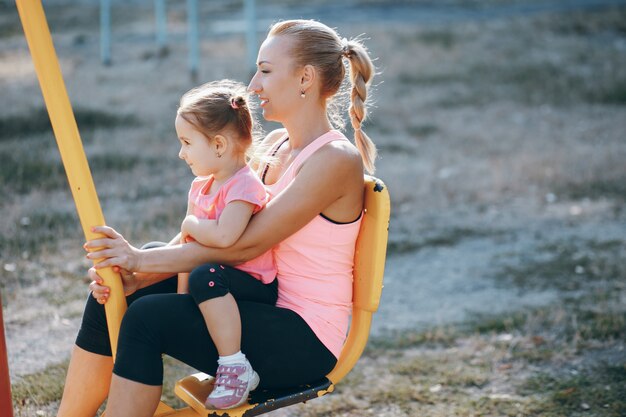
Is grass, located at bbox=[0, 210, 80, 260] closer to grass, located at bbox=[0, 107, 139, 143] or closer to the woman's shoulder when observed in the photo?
grass, located at bbox=[0, 107, 139, 143]

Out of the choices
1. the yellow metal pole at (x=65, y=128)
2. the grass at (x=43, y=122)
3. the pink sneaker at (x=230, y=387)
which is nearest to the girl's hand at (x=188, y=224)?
the yellow metal pole at (x=65, y=128)

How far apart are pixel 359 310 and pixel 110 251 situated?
84cm

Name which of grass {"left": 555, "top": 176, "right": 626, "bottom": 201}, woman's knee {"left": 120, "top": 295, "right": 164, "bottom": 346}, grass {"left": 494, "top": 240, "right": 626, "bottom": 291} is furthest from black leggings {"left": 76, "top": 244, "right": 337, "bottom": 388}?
grass {"left": 555, "top": 176, "right": 626, "bottom": 201}

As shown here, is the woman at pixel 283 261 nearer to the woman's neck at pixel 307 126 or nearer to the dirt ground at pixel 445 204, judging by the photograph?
the woman's neck at pixel 307 126

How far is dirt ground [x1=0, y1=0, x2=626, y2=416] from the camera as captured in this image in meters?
3.88

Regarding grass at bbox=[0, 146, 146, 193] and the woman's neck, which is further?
grass at bbox=[0, 146, 146, 193]

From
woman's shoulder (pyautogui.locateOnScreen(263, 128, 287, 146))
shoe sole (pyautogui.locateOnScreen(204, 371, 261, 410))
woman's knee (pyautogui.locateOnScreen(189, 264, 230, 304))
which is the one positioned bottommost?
shoe sole (pyautogui.locateOnScreen(204, 371, 261, 410))

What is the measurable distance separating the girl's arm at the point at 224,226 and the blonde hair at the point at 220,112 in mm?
216

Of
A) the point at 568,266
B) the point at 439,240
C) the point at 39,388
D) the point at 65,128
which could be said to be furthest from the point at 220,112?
the point at 439,240

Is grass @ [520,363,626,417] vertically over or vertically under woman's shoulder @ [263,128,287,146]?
under

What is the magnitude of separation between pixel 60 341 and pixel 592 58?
10592mm

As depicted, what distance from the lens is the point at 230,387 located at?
2322 millimetres

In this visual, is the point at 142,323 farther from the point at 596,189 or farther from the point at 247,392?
the point at 596,189

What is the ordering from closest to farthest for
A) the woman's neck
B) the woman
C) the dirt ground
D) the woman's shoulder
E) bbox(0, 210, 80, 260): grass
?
1. the woman
2. the woman's neck
3. the woman's shoulder
4. the dirt ground
5. bbox(0, 210, 80, 260): grass
